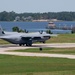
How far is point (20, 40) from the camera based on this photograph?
224 feet

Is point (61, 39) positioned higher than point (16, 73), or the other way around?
point (16, 73)

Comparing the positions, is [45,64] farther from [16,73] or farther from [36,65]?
[16,73]

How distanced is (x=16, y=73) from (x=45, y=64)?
6731 millimetres

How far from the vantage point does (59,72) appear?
3183 centimetres

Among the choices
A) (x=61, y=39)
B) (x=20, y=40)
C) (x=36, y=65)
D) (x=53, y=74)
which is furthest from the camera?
(x=61, y=39)

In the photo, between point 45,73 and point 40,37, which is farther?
point 40,37

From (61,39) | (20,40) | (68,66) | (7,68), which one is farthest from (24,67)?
(61,39)

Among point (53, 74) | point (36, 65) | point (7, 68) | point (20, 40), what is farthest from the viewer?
point (20, 40)

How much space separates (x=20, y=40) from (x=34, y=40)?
2.28m

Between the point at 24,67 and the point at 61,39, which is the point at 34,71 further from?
the point at 61,39

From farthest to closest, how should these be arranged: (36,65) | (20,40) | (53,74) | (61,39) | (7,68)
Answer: (61,39), (20,40), (36,65), (7,68), (53,74)

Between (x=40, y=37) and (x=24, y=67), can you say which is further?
(x=40, y=37)

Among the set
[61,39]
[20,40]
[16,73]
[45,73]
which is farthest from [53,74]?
[61,39]

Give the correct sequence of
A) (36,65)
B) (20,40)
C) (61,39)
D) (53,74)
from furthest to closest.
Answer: (61,39), (20,40), (36,65), (53,74)
